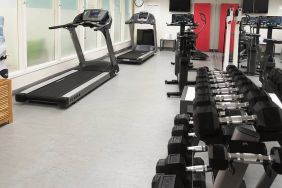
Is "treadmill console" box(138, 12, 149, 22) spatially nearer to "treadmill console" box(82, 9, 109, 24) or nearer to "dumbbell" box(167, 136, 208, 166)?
"treadmill console" box(82, 9, 109, 24)

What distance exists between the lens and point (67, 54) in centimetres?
827

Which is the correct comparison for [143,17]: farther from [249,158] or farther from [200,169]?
[249,158]

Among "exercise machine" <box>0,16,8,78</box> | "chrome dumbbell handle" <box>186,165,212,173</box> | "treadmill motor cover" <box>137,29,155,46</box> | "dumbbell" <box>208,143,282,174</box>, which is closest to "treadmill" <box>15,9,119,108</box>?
"exercise machine" <box>0,16,8,78</box>

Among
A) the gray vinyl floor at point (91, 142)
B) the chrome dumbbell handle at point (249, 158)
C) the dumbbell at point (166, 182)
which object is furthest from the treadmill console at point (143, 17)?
the chrome dumbbell handle at point (249, 158)

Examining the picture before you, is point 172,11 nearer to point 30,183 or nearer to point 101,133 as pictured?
point 101,133

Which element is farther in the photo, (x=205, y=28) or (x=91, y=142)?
(x=205, y=28)

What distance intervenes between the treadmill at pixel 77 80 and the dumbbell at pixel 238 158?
Answer: 13.3ft

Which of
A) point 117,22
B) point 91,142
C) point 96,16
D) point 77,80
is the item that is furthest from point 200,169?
point 117,22

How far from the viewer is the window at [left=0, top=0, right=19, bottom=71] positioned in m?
5.75

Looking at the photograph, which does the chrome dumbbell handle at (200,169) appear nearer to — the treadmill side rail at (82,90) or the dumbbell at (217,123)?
the dumbbell at (217,123)

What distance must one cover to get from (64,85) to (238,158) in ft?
16.3

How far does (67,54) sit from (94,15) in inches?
52.4

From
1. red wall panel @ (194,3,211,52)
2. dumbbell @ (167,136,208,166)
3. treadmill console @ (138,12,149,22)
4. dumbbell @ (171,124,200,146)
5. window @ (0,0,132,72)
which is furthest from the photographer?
red wall panel @ (194,3,211,52)

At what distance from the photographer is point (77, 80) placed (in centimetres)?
646
